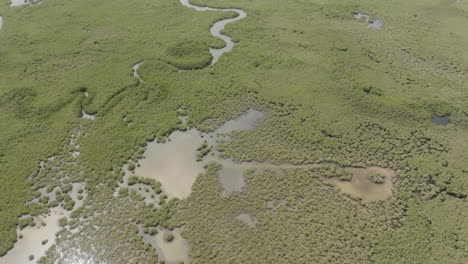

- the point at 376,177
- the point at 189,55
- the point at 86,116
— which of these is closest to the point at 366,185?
the point at 376,177

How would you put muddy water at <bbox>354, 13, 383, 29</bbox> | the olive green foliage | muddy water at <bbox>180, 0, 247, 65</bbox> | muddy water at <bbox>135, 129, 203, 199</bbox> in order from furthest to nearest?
muddy water at <bbox>354, 13, 383, 29</bbox>, muddy water at <bbox>180, 0, 247, 65</bbox>, the olive green foliage, muddy water at <bbox>135, 129, 203, 199</bbox>

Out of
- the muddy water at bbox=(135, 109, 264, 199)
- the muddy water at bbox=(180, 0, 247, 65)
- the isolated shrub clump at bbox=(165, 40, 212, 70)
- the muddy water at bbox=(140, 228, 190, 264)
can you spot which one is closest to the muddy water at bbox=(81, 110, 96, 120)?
the muddy water at bbox=(135, 109, 264, 199)

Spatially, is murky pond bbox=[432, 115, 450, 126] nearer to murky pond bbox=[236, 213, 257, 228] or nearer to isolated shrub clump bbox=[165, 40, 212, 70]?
murky pond bbox=[236, 213, 257, 228]

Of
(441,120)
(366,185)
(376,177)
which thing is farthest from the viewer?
(441,120)

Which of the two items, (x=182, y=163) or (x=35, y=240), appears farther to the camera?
(x=182, y=163)

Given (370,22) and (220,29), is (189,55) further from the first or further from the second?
(370,22)

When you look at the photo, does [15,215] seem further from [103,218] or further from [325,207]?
[325,207]
